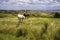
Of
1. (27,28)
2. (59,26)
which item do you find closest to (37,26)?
(27,28)

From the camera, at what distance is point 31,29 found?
A: 9.48 ft

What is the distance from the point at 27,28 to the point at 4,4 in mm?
665

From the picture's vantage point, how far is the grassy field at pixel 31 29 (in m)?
2.87

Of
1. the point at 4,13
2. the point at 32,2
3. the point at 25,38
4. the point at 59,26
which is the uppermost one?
the point at 32,2

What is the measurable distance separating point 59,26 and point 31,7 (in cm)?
65

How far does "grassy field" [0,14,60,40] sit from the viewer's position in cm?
287

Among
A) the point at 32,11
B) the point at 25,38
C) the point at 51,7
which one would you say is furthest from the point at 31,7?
the point at 25,38

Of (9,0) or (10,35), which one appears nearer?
(10,35)

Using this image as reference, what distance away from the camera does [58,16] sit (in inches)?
116

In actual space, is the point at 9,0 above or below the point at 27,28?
above

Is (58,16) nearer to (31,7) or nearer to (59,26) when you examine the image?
(59,26)

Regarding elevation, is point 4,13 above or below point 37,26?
above

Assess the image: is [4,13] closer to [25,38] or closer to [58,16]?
[25,38]

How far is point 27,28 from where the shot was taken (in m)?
2.91
